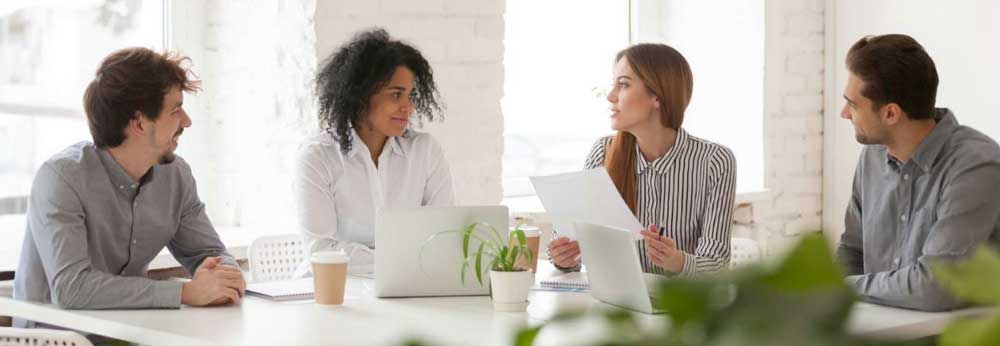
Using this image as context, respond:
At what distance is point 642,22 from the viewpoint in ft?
15.5

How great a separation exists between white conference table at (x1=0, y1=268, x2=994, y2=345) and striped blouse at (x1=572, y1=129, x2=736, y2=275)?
59cm

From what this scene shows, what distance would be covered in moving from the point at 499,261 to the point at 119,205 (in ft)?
2.61

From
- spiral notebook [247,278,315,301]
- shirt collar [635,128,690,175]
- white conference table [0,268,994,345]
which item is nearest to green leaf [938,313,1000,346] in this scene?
white conference table [0,268,994,345]

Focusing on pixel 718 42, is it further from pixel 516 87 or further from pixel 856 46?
pixel 856 46

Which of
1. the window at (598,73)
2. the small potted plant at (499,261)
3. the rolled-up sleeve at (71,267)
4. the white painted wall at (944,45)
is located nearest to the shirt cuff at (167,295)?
the rolled-up sleeve at (71,267)

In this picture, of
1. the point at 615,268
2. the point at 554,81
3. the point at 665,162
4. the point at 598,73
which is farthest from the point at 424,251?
the point at 598,73

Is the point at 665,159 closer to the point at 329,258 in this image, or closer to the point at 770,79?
the point at 329,258

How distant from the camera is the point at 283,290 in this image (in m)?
2.44

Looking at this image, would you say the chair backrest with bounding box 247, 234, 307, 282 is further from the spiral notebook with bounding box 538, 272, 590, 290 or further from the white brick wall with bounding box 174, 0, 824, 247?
the spiral notebook with bounding box 538, 272, 590, 290

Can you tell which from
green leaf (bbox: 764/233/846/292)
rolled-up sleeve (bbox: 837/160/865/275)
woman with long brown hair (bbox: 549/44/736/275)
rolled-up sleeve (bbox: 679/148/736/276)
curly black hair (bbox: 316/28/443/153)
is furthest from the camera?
curly black hair (bbox: 316/28/443/153)

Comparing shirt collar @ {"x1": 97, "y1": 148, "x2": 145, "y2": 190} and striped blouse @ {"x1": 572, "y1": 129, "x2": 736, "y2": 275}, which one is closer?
shirt collar @ {"x1": 97, "y1": 148, "x2": 145, "y2": 190}

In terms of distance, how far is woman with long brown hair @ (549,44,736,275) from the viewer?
2920 mm

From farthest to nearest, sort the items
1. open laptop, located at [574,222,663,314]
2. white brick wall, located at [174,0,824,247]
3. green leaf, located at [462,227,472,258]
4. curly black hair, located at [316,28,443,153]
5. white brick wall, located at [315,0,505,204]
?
white brick wall, located at [315,0,505,204] → white brick wall, located at [174,0,824,247] → curly black hair, located at [316,28,443,153] → green leaf, located at [462,227,472,258] → open laptop, located at [574,222,663,314]

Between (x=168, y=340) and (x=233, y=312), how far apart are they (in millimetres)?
250
